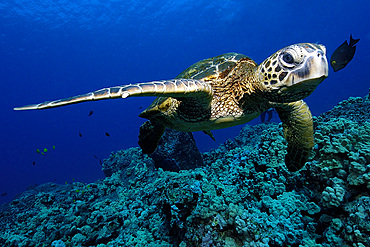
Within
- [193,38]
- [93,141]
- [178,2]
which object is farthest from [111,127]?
[178,2]

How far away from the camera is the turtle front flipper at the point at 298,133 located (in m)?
2.45

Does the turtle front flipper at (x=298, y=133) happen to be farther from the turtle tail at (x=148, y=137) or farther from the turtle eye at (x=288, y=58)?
the turtle tail at (x=148, y=137)

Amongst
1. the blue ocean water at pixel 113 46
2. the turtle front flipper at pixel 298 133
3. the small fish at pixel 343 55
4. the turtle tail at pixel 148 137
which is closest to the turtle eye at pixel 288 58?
the turtle front flipper at pixel 298 133

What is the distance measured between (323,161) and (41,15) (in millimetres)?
40825

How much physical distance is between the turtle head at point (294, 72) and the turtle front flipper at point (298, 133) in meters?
0.76

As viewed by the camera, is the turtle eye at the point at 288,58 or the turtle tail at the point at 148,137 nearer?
the turtle eye at the point at 288,58

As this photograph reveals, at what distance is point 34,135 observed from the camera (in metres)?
76.0

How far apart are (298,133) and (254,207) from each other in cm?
124

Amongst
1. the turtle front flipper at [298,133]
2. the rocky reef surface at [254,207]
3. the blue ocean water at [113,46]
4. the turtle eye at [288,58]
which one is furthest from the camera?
the blue ocean water at [113,46]

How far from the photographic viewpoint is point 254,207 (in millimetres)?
Result: 2451

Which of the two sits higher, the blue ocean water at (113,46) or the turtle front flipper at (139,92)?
the blue ocean water at (113,46)

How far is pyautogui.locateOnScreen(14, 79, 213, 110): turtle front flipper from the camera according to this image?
1515mm

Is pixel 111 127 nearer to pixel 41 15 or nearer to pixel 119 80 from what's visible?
pixel 119 80

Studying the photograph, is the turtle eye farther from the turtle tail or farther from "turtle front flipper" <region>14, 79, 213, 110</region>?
the turtle tail
